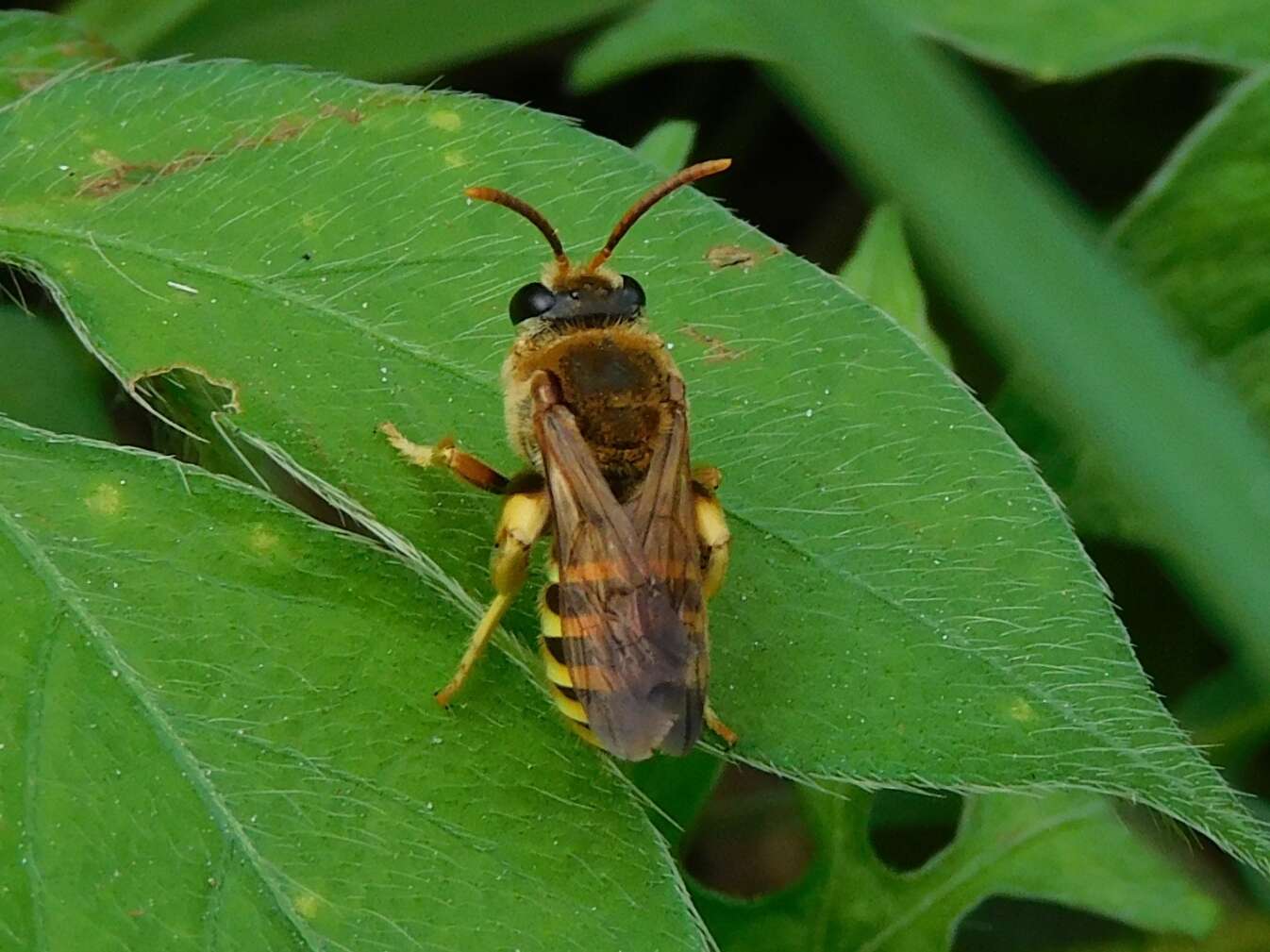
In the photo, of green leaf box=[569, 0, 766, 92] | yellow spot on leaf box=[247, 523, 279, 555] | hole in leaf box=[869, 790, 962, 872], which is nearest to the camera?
yellow spot on leaf box=[247, 523, 279, 555]

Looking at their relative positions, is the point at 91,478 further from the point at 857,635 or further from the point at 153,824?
the point at 857,635

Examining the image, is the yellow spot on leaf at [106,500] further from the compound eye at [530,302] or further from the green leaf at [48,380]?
the green leaf at [48,380]

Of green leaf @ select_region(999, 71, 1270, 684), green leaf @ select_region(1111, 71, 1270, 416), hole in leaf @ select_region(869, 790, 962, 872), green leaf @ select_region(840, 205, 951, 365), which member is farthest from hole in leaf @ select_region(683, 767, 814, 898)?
green leaf @ select_region(1111, 71, 1270, 416)

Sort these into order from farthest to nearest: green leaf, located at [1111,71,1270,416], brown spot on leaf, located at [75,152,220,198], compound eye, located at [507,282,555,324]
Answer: green leaf, located at [1111,71,1270,416]
compound eye, located at [507,282,555,324]
brown spot on leaf, located at [75,152,220,198]

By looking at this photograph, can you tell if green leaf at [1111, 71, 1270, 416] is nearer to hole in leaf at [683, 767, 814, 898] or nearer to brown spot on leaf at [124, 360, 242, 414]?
hole in leaf at [683, 767, 814, 898]

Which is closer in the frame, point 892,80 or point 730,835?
point 892,80

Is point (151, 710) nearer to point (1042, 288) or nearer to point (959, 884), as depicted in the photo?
point (1042, 288)

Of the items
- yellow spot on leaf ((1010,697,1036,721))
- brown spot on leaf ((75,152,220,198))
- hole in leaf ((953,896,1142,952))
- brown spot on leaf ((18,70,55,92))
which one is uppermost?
yellow spot on leaf ((1010,697,1036,721))

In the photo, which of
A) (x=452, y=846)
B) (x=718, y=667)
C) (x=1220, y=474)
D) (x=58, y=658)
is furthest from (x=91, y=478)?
(x=1220, y=474)
